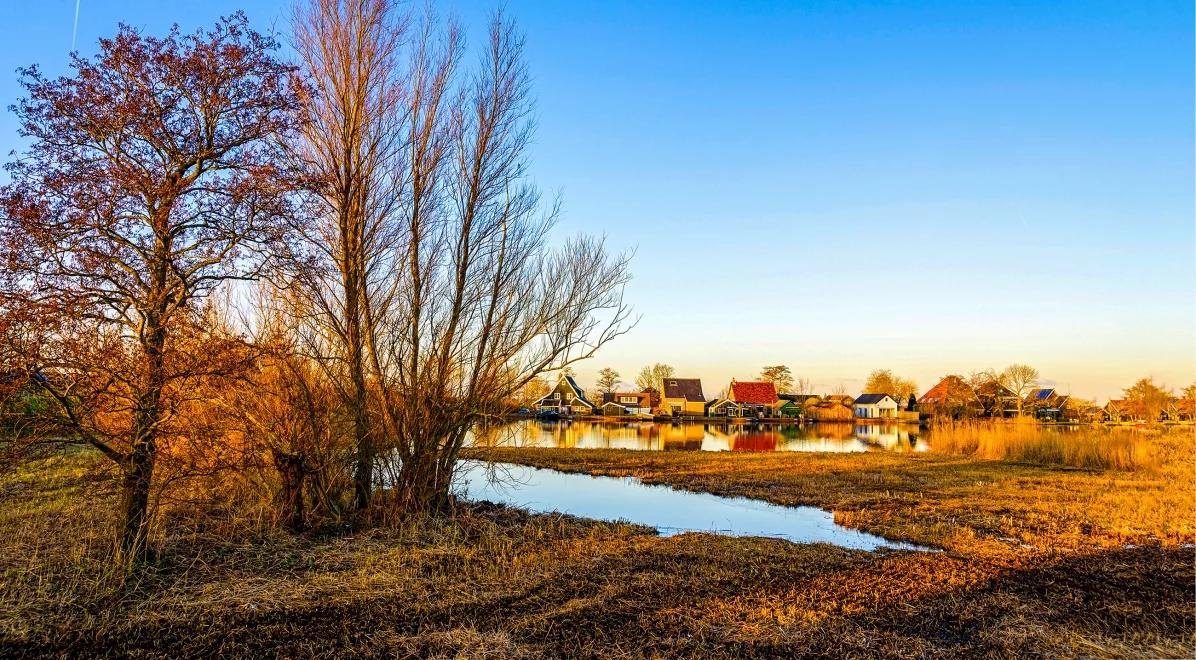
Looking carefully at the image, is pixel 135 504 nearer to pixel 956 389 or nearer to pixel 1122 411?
pixel 956 389

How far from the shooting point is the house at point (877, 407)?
258 feet

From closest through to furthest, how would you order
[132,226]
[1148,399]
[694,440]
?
1. [132,226]
2. [694,440]
3. [1148,399]

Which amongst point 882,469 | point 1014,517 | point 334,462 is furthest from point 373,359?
point 882,469

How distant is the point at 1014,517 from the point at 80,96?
1264cm

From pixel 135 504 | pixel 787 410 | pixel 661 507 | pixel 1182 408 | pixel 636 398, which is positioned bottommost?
pixel 787 410

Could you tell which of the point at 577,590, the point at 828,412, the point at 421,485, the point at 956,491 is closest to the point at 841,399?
the point at 828,412

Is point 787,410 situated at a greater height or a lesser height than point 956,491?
lesser

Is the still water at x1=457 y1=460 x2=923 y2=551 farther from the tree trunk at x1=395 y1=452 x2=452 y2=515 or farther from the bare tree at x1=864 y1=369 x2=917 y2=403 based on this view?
the bare tree at x1=864 y1=369 x2=917 y2=403

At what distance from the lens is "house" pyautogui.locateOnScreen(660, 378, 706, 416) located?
75.2 meters

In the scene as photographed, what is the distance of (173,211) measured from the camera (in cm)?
553

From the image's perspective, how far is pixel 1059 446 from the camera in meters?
19.2

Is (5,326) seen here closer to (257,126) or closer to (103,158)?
(103,158)

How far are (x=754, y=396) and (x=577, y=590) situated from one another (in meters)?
72.1

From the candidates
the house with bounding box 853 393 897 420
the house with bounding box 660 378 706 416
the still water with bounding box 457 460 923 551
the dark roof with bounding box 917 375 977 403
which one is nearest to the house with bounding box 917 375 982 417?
the dark roof with bounding box 917 375 977 403
